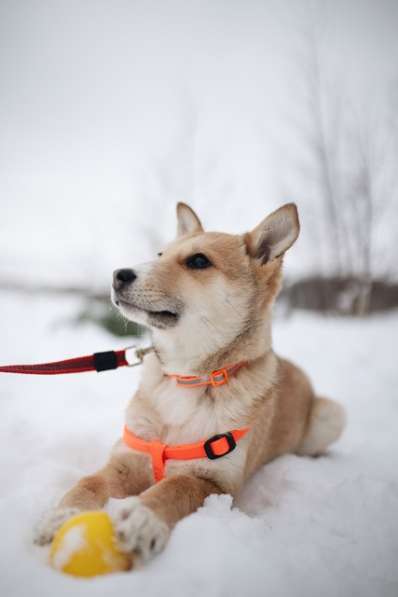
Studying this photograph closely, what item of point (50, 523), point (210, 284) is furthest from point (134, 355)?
point (50, 523)

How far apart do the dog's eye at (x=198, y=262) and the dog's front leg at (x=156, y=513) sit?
4.28ft

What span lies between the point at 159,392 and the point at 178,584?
1.12 m

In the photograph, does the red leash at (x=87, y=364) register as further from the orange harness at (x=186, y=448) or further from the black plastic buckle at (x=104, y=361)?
the orange harness at (x=186, y=448)

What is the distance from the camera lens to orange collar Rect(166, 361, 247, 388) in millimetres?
2084

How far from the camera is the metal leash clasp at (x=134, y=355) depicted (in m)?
2.28

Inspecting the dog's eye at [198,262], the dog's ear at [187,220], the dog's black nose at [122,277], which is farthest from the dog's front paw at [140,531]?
the dog's ear at [187,220]

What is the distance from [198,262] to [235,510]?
1.51 meters

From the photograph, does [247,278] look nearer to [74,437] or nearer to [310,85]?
[74,437]

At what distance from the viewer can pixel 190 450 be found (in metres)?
1.86

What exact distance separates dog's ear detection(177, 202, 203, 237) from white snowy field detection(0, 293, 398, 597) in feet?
6.80

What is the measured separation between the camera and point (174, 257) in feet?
7.57

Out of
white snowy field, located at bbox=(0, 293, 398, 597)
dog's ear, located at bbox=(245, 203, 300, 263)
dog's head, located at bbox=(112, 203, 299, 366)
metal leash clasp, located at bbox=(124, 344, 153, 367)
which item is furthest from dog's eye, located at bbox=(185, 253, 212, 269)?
white snowy field, located at bbox=(0, 293, 398, 597)

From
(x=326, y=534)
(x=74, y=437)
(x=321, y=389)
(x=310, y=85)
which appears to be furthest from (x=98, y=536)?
(x=310, y=85)

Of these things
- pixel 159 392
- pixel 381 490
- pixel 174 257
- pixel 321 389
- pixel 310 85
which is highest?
pixel 310 85
